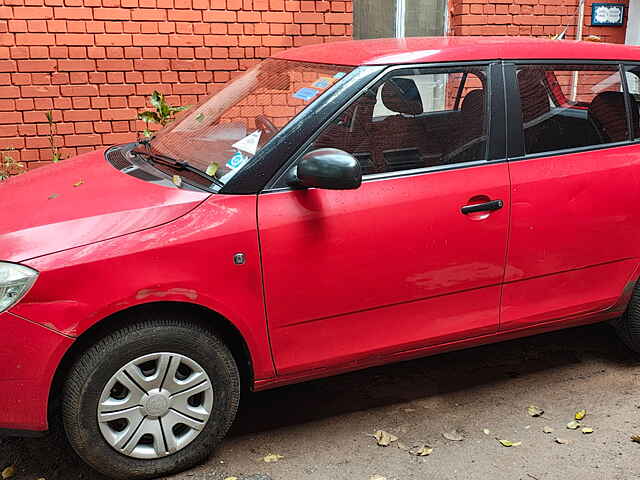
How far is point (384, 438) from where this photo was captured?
11.2 feet

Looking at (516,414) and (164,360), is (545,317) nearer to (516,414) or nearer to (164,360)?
(516,414)

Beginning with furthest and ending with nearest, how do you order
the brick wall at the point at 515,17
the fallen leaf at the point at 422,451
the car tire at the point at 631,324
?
the brick wall at the point at 515,17 < the car tire at the point at 631,324 < the fallen leaf at the point at 422,451

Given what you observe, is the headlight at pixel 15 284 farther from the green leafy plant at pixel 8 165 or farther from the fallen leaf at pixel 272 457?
the green leafy plant at pixel 8 165

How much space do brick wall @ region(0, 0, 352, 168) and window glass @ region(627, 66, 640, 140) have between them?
374 cm

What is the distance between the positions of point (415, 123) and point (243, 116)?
81cm

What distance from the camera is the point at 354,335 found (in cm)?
328

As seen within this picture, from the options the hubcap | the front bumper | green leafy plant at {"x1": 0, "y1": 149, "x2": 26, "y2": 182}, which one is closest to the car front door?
the hubcap

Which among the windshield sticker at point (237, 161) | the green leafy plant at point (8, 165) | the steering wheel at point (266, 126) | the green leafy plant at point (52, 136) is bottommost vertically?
the green leafy plant at point (8, 165)

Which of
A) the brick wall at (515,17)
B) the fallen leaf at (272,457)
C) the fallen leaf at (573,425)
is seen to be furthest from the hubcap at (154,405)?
the brick wall at (515,17)

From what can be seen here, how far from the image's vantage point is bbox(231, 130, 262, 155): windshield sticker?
3.19m

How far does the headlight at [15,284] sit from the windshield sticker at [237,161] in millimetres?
917

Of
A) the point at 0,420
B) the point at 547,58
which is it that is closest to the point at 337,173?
the point at 547,58

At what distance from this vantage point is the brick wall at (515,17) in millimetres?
7496

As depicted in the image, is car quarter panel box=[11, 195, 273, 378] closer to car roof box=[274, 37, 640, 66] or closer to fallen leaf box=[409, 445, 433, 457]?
fallen leaf box=[409, 445, 433, 457]
